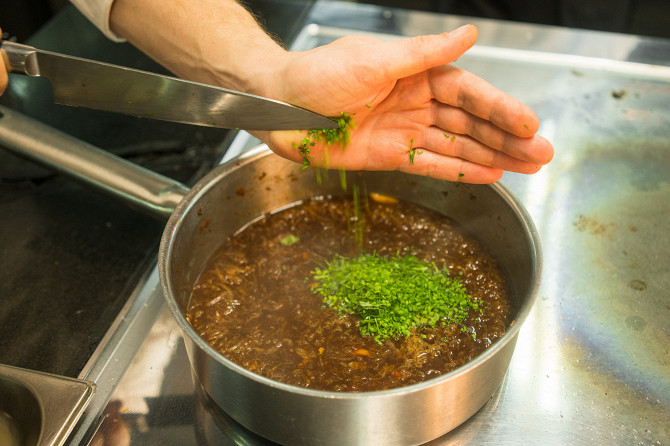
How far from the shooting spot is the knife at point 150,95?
1065 mm

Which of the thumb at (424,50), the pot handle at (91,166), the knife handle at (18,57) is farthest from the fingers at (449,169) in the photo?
the knife handle at (18,57)

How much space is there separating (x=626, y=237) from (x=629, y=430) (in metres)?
0.51

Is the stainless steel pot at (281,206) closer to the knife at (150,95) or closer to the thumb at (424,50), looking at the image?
the knife at (150,95)

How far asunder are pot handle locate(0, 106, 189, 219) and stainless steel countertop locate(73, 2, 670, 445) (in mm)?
189

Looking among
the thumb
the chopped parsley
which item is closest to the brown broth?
the chopped parsley

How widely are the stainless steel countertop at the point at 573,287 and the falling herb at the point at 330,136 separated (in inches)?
17.1

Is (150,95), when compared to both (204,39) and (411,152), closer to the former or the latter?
(204,39)

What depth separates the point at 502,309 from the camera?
1192 millimetres

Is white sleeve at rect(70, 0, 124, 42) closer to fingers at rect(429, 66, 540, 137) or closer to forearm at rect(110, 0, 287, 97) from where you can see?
forearm at rect(110, 0, 287, 97)

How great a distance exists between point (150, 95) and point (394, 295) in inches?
23.7

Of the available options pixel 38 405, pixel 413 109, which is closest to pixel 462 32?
pixel 413 109

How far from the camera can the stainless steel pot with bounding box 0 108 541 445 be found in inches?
33.4

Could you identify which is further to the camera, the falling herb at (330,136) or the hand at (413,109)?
the falling herb at (330,136)

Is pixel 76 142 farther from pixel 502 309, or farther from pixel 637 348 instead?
pixel 637 348
